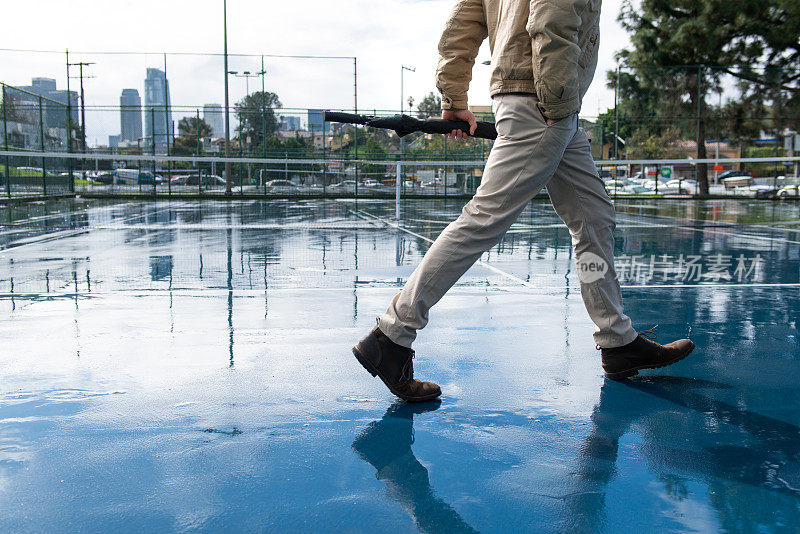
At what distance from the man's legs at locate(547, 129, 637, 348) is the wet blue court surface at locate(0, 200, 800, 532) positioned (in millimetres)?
252

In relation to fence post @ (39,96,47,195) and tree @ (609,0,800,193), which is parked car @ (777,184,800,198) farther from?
fence post @ (39,96,47,195)

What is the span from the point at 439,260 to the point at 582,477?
976 mm

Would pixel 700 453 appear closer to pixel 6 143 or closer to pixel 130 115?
pixel 6 143

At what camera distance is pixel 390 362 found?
108 inches

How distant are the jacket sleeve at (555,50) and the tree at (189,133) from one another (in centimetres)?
2712

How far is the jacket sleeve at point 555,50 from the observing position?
252 centimetres

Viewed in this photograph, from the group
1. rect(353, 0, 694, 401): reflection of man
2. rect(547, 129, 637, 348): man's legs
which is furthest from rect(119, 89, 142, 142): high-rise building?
rect(547, 129, 637, 348): man's legs

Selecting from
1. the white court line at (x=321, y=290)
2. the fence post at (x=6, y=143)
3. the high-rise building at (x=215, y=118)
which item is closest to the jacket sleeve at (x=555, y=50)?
the white court line at (x=321, y=290)

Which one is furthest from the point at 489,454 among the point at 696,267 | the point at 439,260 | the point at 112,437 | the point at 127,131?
the point at 127,131

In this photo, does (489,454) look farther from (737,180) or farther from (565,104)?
Result: (737,180)

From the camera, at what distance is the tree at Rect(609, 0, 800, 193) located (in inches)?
1183

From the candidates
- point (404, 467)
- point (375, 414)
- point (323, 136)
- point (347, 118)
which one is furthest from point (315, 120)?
point (404, 467)

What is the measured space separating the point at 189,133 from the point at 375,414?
27453 millimetres

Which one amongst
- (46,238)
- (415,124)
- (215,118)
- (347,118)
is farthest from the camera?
(215,118)
